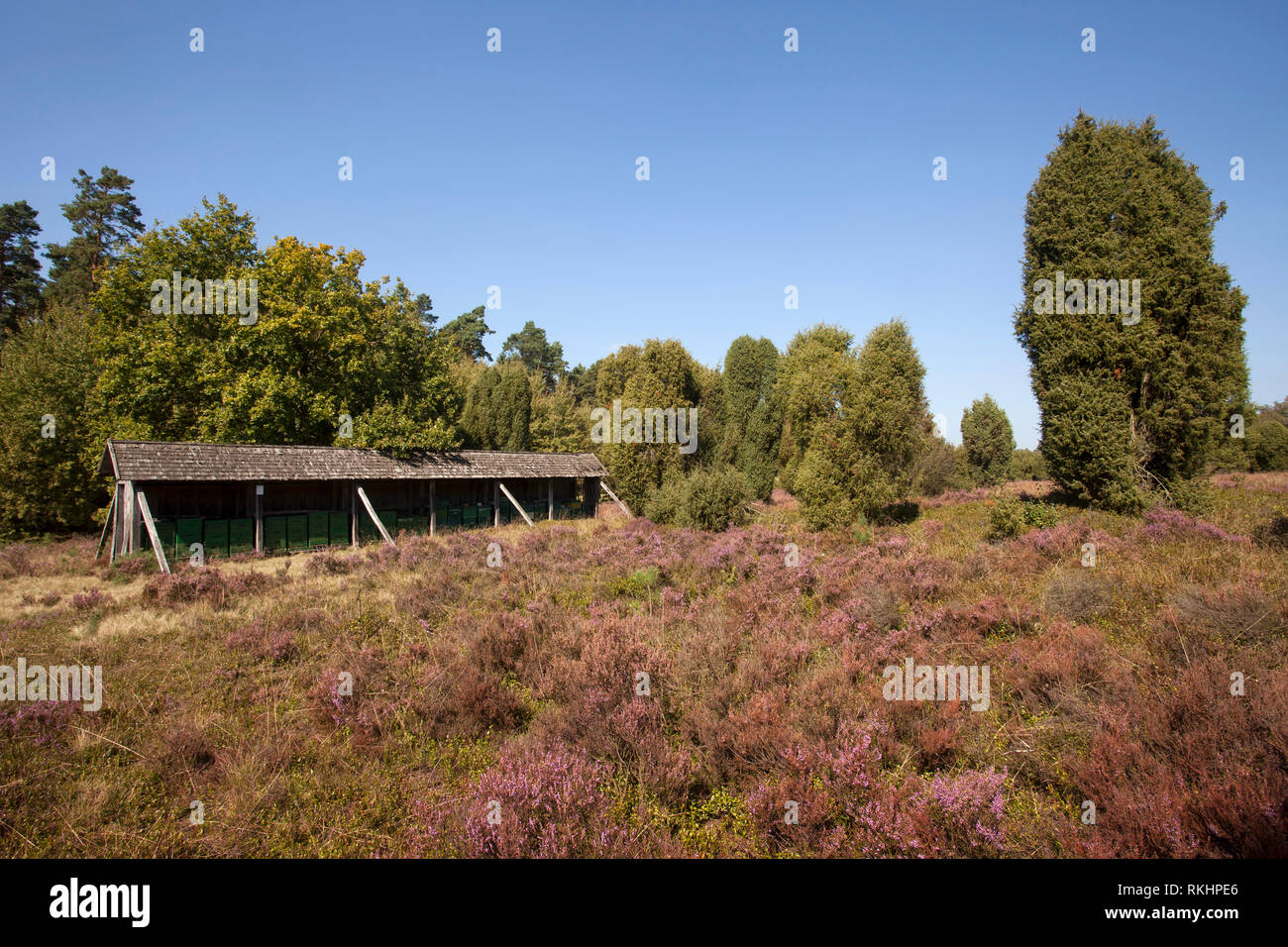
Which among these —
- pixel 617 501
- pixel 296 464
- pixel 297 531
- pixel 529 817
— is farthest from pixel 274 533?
pixel 529 817

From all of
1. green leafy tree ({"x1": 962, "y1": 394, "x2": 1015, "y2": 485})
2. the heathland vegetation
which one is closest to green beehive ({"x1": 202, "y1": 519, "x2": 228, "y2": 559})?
the heathland vegetation

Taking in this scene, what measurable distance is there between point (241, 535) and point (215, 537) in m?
0.76

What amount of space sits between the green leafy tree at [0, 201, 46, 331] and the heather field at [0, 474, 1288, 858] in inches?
1583

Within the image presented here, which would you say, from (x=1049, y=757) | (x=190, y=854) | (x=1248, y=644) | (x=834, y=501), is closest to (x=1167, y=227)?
(x=834, y=501)

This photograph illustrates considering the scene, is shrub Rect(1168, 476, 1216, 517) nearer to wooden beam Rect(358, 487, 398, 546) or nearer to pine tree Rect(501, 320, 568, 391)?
wooden beam Rect(358, 487, 398, 546)

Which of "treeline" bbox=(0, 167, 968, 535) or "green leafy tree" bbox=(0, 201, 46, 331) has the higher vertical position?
"green leafy tree" bbox=(0, 201, 46, 331)

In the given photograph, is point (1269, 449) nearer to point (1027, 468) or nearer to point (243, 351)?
point (1027, 468)

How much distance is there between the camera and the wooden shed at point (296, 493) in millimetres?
17156

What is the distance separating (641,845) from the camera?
4.01 m

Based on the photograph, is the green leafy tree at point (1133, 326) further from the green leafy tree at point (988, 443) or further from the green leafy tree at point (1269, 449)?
the green leafy tree at point (1269, 449)

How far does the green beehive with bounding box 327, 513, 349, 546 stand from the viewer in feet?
70.1

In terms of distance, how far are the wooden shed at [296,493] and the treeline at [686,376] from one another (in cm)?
204
